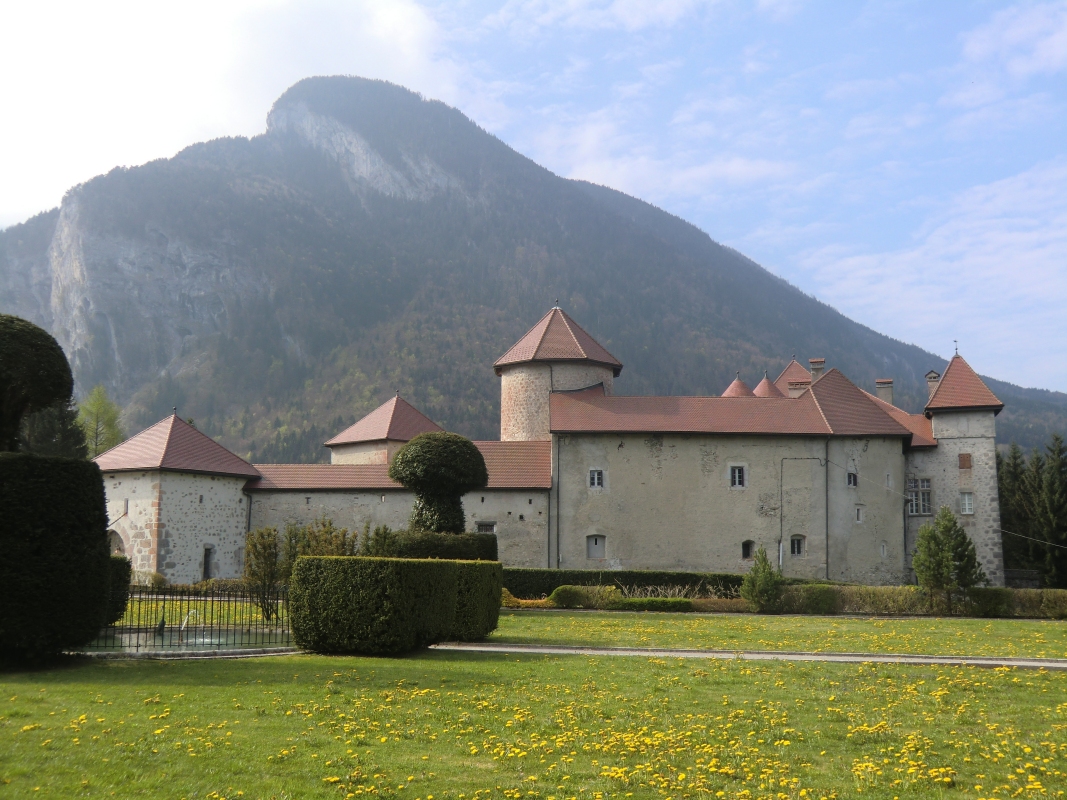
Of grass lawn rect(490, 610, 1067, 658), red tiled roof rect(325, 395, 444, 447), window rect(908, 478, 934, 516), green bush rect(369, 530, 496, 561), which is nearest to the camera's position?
grass lawn rect(490, 610, 1067, 658)

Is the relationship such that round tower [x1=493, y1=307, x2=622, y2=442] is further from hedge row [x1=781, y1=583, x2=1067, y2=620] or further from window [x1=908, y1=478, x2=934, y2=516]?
hedge row [x1=781, y1=583, x2=1067, y2=620]

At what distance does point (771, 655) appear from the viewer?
629 inches

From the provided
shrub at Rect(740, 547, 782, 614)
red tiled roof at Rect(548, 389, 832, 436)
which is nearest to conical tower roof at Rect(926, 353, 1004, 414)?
red tiled roof at Rect(548, 389, 832, 436)

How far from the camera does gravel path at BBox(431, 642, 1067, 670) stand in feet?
48.4

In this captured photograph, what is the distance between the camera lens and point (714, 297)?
142 meters

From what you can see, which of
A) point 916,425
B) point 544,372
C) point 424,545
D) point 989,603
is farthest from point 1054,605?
point 544,372

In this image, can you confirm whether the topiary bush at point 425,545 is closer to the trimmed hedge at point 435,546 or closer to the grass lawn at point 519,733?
the trimmed hedge at point 435,546

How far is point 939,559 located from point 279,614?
61.7 ft

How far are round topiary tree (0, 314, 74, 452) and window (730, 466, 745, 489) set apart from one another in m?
26.9

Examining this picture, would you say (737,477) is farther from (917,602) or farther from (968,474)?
(968,474)

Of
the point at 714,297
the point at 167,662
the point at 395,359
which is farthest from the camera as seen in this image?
the point at 714,297

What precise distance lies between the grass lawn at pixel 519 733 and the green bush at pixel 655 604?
13.9 metres

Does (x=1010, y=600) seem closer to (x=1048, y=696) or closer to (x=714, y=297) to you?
(x=1048, y=696)

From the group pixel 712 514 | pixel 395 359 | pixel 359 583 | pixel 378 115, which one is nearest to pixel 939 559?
pixel 712 514
